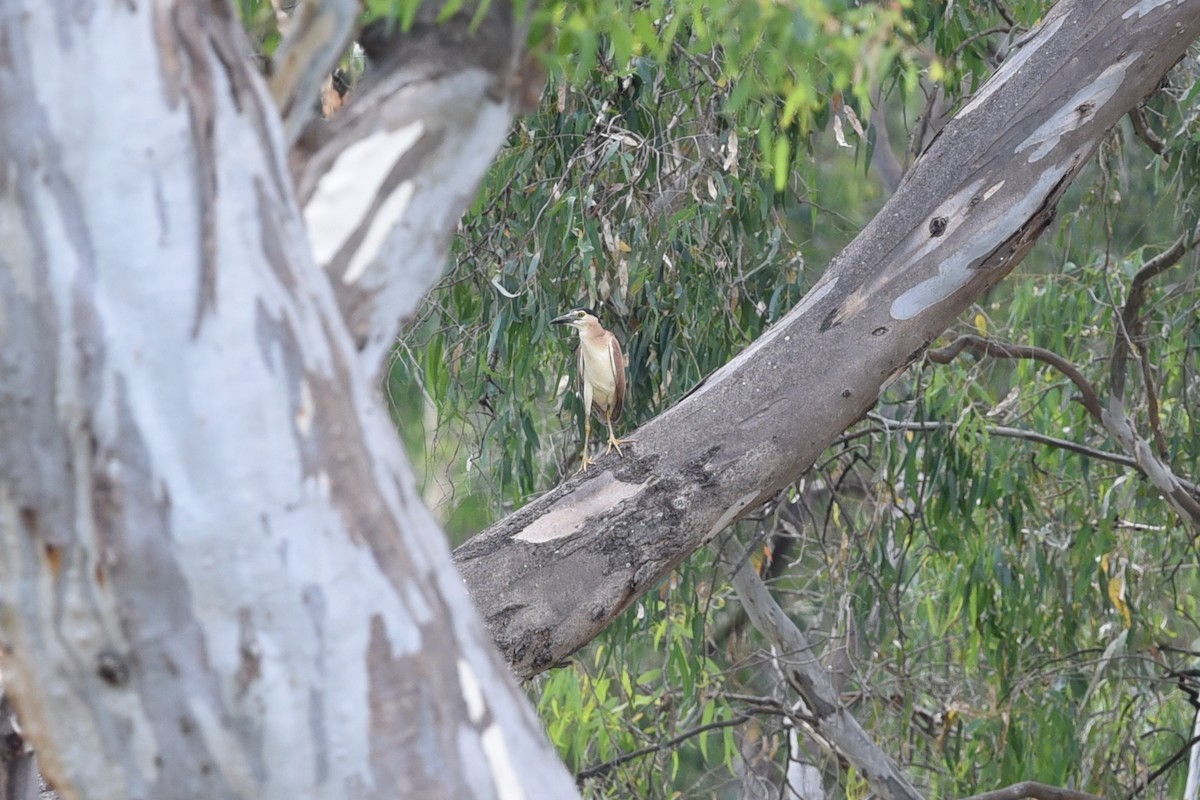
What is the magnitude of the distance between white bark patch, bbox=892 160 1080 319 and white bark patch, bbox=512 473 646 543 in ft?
2.06

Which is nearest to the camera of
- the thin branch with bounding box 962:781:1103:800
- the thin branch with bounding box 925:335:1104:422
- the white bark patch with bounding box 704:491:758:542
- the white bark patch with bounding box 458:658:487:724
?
the white bark patch with bounding box 458:658:487:724

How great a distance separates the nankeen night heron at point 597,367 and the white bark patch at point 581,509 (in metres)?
0.99

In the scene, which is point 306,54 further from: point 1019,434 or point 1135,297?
point 1135,297

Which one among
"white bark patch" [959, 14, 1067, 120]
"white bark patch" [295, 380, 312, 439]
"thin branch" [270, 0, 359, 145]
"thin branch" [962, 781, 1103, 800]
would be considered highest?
"thin branch" [270, 0, 359, 145]

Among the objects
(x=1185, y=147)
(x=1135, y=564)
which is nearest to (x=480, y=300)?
(x=1185, y=147)

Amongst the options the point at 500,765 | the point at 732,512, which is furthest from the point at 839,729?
the point at 500,765

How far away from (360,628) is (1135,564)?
4.11 metres

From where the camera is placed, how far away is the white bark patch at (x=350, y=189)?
126 cm

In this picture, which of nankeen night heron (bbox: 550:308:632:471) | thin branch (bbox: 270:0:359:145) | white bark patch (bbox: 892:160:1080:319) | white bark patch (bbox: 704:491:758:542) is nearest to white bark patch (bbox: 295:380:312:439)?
thin branch (bbox: 270:0:359:145)

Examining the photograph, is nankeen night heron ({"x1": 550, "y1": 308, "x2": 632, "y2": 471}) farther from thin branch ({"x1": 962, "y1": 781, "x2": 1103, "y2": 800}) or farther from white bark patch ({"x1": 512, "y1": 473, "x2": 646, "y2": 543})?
thin branch ({"x1": 962, "y1": 781, "x2": 1103, "y2": 800})

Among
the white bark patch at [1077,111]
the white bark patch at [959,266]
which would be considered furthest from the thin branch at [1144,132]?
the white bark patch at [959,266]

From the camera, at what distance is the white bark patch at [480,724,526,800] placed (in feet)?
3.96

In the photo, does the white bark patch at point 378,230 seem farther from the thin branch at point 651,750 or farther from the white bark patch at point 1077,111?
the thin branch at point 651,750

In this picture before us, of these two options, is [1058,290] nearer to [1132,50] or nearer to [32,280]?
[1132,50]
